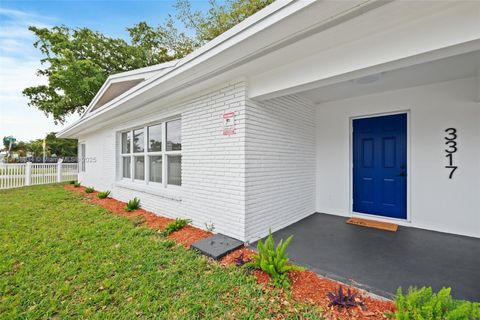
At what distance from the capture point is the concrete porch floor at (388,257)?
2162 millimetres

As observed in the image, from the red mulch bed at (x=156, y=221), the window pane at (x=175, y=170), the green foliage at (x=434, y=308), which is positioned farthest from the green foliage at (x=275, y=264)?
the window pane at (x=175, y=170)

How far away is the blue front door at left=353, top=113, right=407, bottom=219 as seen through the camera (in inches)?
153

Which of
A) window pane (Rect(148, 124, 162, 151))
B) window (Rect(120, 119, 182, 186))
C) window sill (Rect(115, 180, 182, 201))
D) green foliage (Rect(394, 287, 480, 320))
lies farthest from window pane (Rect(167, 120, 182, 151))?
green foliage (Rect(394, 287, 480, 320))

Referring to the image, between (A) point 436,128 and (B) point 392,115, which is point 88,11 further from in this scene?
(A) point 436,128

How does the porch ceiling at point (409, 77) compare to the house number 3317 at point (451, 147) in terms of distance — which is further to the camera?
the house number 3317 at point (451, 147)

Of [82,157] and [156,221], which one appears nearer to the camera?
[156,221]

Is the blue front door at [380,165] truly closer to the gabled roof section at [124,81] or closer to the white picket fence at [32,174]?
the gabled roof section at [124,81]

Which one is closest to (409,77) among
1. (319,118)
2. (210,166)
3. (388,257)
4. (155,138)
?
(319,118)

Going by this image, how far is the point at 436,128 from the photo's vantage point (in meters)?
3.51

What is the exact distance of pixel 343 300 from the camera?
6.23 feet

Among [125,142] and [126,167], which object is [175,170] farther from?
[125,142]

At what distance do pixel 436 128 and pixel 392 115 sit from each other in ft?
2.26

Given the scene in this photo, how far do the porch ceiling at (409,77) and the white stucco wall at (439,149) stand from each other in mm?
196

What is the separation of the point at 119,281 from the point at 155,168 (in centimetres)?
329
